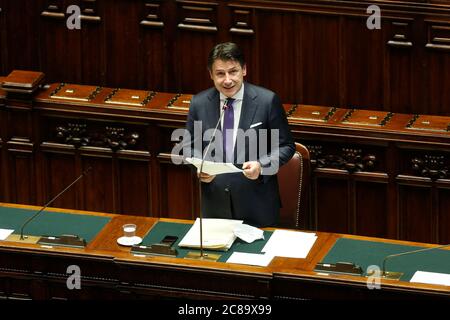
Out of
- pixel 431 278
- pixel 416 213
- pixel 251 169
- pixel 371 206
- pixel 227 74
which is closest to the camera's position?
pixel 431 278

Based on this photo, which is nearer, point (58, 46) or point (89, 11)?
point (89, 11)

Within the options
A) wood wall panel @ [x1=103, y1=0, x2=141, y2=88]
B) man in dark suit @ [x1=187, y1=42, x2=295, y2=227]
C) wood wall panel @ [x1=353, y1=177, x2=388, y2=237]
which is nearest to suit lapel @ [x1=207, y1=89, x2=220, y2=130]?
man in dark suit @ [x1=187, y1=42, x2=295, y2=227]

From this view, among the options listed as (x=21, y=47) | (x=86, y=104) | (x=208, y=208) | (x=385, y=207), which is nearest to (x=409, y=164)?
(x=385, y=207)

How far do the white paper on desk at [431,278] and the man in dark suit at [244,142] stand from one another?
1072mm

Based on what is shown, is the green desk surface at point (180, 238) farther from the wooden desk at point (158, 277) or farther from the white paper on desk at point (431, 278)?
the white paper on desk at point (431, 278)

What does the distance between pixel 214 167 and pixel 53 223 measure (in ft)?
3.71

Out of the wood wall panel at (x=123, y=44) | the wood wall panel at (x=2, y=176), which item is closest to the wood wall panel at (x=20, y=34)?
the wood wall panel at (x=123, y=44)

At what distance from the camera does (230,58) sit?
809 cm

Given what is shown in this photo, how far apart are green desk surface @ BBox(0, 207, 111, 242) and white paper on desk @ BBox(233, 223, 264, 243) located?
79cm

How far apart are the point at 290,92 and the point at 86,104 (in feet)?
4.45

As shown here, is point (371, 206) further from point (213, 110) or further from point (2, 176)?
point (2, 176)

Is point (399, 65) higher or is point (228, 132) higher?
point (399, 65)

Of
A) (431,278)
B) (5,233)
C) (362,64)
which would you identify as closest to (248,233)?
(431,278)

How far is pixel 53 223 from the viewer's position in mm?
8531
